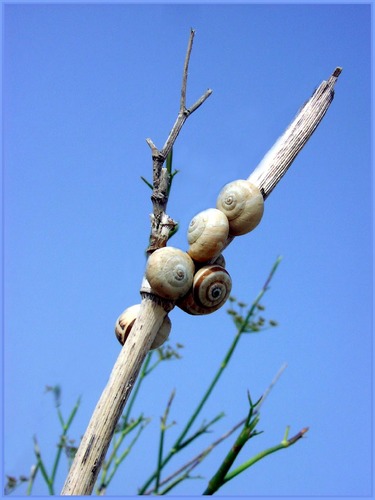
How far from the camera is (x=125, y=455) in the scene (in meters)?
1.23

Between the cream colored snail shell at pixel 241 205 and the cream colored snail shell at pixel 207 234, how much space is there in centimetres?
2

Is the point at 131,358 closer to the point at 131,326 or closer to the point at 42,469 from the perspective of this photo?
the point at 131,326

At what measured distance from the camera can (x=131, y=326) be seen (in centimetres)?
69

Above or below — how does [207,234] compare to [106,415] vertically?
above

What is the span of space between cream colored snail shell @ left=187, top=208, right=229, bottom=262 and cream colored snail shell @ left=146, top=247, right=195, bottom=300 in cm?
2

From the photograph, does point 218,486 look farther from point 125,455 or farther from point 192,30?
point 192,30

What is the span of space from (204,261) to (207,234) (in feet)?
0.13

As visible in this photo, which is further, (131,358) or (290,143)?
(290,143)

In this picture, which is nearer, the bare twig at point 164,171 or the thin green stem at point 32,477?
the bare twig at point 164,171

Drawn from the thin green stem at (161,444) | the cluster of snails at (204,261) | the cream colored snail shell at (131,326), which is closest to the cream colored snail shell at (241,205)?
the cluster of snails at (204,261)

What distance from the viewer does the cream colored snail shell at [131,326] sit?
26.5 inches

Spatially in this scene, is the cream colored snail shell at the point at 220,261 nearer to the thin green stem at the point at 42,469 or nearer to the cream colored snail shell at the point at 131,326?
the cream colored snail shell at the point at 131,326

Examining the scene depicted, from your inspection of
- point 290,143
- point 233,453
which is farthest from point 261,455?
point 290,143

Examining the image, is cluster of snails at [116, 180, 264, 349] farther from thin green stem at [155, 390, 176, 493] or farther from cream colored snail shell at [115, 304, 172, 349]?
thin green stem at [155, 390, 176, 493]
